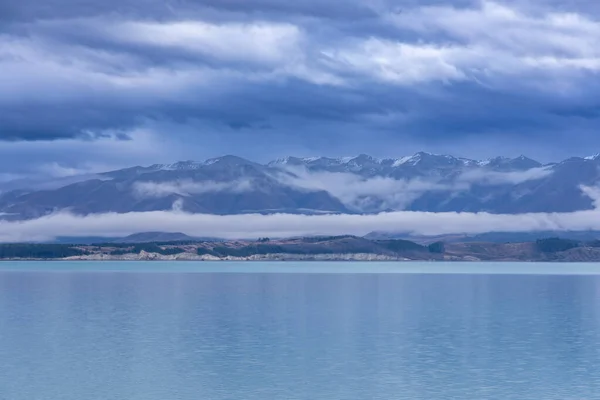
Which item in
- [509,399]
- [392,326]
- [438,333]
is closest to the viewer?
[509,399]

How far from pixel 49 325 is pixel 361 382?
55842mm

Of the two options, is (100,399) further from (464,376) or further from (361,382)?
(464,376)

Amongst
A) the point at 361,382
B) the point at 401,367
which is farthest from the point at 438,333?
the point at 361,382

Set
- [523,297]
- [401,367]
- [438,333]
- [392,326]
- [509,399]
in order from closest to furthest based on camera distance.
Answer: [509,399], [401,367], [438,333], [392,326], [523,297]

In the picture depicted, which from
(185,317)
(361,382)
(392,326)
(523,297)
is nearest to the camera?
(361,382)

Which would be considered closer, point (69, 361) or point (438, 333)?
point (69, 361)

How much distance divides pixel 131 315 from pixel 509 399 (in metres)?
74.5

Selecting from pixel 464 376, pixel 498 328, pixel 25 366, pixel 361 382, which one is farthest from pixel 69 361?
pixel 498 328

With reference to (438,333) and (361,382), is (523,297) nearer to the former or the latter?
(438,333)

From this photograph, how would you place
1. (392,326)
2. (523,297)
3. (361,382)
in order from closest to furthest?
(361,382) < (392,326) < (523,297)

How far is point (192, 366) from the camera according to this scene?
86750 millimetres

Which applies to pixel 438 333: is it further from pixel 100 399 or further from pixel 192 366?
pixel 100 399

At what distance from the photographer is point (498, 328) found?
119 meters

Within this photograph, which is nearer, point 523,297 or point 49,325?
point 49,325
